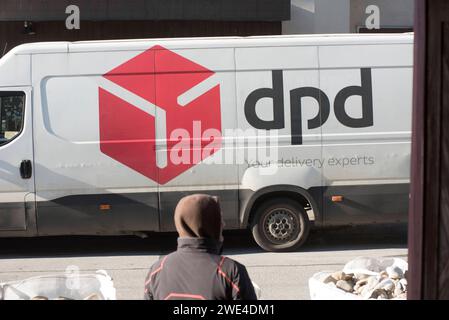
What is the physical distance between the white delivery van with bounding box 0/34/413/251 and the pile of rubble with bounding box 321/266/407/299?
4267mm

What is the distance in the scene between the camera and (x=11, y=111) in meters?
9.66

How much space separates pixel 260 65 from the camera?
9688 mm

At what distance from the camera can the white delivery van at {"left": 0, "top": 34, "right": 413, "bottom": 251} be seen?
9.62m

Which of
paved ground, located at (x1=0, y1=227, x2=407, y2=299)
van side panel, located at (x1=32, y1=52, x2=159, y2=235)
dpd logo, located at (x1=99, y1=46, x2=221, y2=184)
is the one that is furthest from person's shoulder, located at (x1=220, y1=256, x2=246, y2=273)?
van side panel, located at (x1=32, y1=52, x2=159, y2=235)

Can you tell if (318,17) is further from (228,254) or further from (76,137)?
(76,137)

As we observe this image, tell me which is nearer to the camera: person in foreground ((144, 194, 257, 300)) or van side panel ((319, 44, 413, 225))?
person in foreground ((144, 194, 257, 300))

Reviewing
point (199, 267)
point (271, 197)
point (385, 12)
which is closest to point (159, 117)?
point (271, 197)

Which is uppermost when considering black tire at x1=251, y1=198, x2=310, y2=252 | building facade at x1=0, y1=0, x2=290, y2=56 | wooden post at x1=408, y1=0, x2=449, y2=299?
building facade at x1=0, y1=0, x2=290, y2=56

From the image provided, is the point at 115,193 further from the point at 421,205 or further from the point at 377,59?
the point at 421,205

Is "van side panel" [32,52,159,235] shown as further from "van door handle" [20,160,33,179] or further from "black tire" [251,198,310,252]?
"black tire" [251,198,310,252]

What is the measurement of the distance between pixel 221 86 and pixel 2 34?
7.39 metres

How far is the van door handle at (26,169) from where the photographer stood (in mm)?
9617
